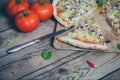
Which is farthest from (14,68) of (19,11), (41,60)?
(19,11)

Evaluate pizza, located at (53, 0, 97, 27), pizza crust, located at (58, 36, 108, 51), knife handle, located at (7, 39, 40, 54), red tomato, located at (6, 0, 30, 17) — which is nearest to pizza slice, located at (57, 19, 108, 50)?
pizza crust, located at (58, 36, 108, 51)

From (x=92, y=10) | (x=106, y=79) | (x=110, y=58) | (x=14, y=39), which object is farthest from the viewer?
(x=92, y=10)

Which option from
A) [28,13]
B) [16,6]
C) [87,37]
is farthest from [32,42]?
[87,37]

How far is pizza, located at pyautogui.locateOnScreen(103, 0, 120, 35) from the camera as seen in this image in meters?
2.57

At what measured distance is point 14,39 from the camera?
247 cm

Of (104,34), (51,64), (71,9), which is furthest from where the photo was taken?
(71,9)

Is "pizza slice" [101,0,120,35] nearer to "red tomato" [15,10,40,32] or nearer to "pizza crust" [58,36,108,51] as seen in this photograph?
"pizza crust" [58,36,108,51]

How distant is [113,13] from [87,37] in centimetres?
50

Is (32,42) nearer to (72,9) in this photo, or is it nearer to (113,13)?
(72,9)

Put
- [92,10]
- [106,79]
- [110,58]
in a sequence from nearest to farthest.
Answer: [106,79]
[110,58]
[92,10]

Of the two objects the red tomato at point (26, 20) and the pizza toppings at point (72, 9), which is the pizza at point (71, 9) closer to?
the pizza toppings at point (72, 9)

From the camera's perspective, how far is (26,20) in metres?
2.38

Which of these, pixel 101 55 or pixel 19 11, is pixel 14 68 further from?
pixel 101 55

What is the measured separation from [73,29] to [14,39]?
623 millimetres
